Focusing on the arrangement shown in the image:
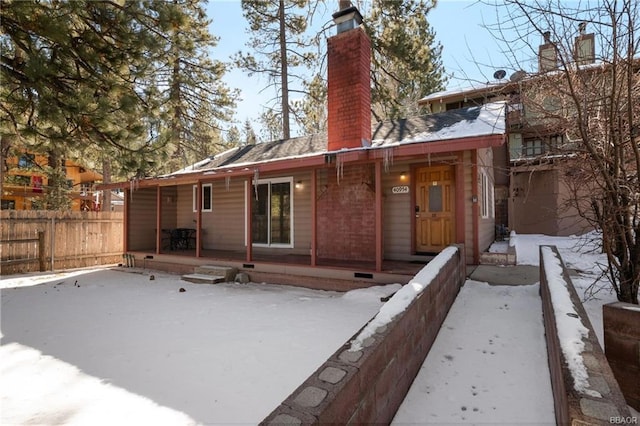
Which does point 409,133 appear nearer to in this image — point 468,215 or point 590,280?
point 468,215

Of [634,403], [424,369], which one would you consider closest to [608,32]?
[634,403]

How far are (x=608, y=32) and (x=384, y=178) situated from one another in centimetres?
448

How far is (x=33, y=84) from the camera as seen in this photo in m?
4.99

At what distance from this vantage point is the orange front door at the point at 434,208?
6.57 m

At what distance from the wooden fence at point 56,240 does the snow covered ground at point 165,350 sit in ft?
9.16

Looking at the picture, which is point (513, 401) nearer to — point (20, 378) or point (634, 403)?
point (634, 403)

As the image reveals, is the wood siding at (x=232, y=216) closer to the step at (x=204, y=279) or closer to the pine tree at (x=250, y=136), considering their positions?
the step at (x=204, y=279)

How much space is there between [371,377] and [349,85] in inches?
255

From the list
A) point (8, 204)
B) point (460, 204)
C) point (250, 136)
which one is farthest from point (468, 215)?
point (8, 204)

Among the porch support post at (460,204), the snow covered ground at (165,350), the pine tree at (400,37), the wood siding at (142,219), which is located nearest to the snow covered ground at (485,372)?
the snow covered ground at (165,350)

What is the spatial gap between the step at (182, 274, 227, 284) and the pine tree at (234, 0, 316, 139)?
29.5 feet

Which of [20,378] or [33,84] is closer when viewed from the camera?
[20,378]

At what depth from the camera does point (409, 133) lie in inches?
289

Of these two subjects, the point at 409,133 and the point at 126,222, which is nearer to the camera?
the point at 409,133
